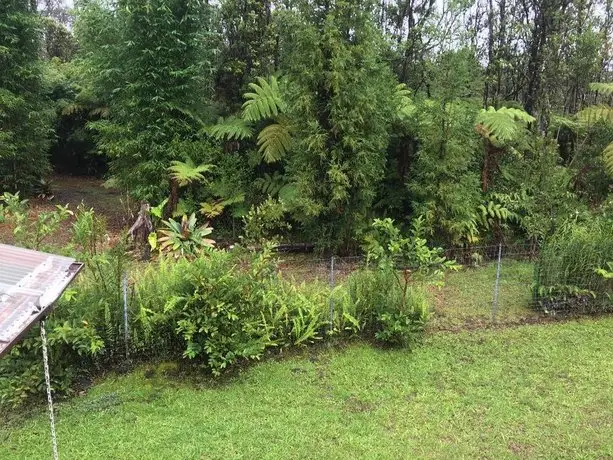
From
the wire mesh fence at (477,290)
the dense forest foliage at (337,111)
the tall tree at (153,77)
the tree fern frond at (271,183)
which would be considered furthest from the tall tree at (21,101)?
the wire mesh fence at (477,290)

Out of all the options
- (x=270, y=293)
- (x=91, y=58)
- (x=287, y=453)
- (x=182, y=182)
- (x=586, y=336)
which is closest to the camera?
(x=287, y=453)

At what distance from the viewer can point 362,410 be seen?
3.62m

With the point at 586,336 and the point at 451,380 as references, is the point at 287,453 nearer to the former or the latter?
the point at 451,380

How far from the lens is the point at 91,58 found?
8.45 meters

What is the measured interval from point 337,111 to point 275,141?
1.52 m

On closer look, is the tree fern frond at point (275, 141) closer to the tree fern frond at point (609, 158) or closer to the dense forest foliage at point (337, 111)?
the dense forest foliage at point (337, 111)

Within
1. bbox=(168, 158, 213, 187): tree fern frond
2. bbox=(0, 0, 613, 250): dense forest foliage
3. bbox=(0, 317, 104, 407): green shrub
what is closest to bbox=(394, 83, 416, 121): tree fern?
bbox=(0, 0, 613, 250): dense forest foliage

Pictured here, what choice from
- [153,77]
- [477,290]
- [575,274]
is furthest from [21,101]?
[575,274]

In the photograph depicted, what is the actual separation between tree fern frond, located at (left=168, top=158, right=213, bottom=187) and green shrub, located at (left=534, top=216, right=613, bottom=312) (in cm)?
457

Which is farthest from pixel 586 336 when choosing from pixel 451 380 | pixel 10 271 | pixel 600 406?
pixel 10 271

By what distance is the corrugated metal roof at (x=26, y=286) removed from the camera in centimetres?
199

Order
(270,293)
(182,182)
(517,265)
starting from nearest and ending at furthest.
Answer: (270,293) < (517,265) < (182,182)

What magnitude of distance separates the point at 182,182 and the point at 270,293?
3479mm

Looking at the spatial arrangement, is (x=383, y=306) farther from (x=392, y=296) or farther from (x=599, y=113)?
(x=599, y=113)
